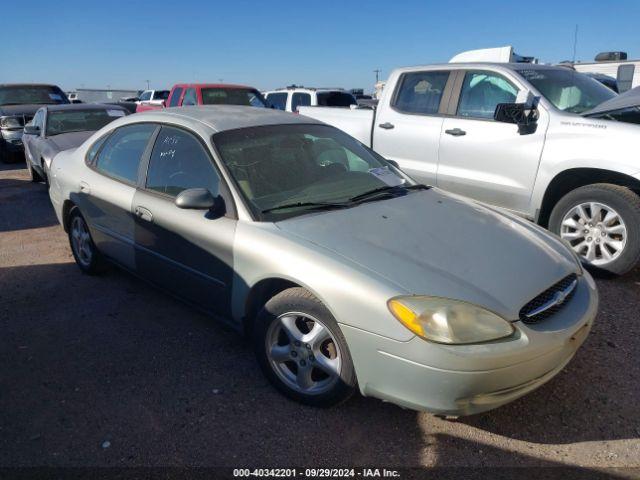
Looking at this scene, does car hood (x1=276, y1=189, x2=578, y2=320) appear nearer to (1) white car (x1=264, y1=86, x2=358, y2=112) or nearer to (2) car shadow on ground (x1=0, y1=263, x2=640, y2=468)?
(2) car shadow on ground (x1=0, y1=263, x2=640, y2=468)

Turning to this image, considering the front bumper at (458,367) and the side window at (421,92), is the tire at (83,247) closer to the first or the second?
the front bumper at (458,367)

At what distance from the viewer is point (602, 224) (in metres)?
4.32

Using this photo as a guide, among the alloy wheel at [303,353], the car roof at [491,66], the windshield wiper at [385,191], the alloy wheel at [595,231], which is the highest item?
the car roof at [491,66]

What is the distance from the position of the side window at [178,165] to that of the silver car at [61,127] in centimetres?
500

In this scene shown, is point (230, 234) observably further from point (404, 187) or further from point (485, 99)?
point (485, 99)

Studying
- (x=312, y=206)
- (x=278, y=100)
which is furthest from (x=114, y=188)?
(x=278, y=100)

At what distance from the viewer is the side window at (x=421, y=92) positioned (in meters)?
5.59

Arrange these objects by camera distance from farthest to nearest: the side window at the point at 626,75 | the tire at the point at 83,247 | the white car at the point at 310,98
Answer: the side window at the point at 626,75 → the white car at the point at 310,98 → the tire at the point at 83,247

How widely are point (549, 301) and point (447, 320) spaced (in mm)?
638

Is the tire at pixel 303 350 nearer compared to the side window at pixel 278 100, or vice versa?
the tire at pixel 303 350

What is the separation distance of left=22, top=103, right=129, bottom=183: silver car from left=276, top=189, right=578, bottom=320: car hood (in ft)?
21.0

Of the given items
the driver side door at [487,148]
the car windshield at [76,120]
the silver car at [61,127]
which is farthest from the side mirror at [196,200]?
the car windshield at [76,120]

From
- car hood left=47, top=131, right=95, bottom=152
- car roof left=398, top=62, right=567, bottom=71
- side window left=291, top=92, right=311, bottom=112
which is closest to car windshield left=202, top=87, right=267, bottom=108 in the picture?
side window left=291, top=92, right=311, bottom=112

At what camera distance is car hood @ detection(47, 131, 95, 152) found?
25.0 feet
